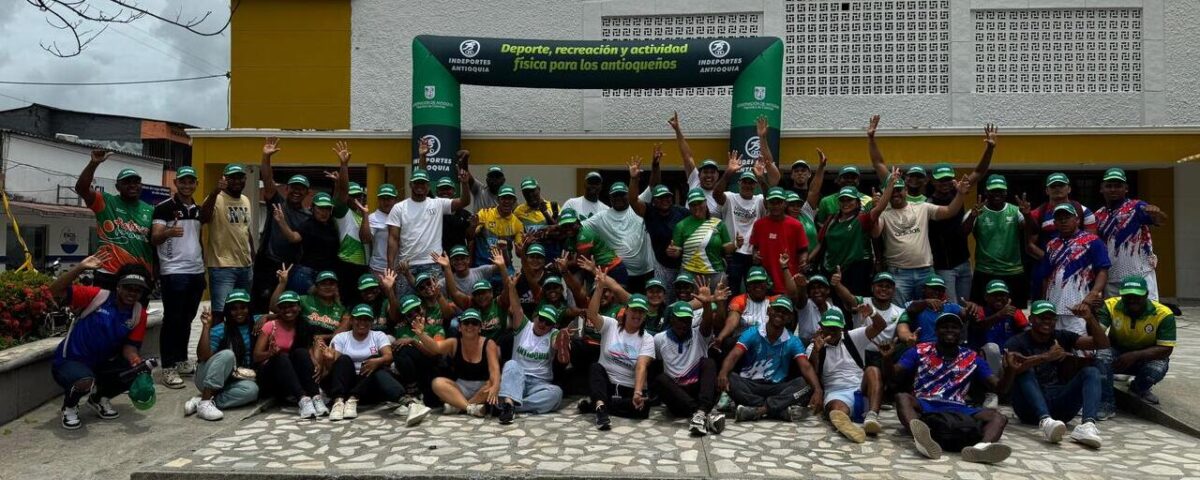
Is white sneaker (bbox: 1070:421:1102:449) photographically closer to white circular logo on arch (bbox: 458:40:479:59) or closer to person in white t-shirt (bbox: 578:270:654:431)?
person in white t-shirt (bbox: 578:270:654:431)

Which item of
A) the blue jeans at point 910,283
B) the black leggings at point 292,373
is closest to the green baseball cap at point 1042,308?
the blue jeans at point 910,283

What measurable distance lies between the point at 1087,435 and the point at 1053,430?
0.23 m

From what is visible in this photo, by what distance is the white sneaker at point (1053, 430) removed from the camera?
227 inches

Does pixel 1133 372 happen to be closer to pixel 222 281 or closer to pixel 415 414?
pixel 415 414

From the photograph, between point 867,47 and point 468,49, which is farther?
point 867,47

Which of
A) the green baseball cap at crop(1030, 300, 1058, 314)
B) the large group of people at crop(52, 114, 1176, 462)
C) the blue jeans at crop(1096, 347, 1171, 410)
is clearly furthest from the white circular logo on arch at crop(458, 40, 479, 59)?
the blue jeans at crop(1096, 347, 1171, 410)

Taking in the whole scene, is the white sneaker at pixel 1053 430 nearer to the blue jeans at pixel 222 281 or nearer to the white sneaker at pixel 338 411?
the white sneaker at pixel 338 411

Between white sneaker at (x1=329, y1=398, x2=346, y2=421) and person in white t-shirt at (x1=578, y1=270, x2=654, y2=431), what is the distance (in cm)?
199

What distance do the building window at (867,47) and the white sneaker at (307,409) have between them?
1087cm

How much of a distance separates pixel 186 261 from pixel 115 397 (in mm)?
1307

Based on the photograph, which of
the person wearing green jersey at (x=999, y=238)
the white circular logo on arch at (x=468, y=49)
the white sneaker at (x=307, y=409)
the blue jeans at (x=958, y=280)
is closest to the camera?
the white sneaker at (x=307, y=409)

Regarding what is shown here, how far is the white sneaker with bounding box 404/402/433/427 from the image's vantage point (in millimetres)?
6293

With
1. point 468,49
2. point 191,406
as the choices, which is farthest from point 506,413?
point 468,49

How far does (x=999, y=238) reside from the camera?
729 centimetres
